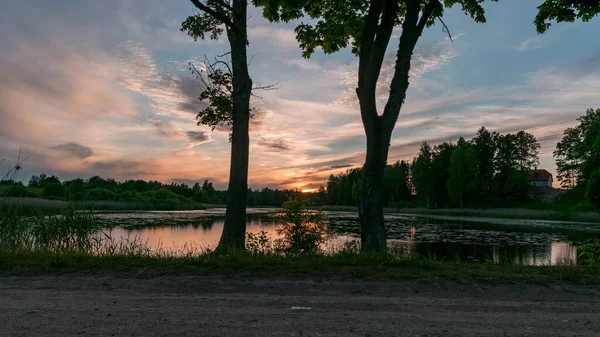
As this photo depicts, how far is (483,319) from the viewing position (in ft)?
14.9

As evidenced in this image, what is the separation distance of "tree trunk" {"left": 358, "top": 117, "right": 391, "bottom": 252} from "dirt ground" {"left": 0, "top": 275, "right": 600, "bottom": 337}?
3.68 m

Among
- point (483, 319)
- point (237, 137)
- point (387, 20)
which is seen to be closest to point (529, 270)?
point (483, 319)

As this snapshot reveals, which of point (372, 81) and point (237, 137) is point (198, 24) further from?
point (372, 81)

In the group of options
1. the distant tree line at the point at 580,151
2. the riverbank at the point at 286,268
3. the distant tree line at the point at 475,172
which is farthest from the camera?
the distant tree line at the point at 475,172

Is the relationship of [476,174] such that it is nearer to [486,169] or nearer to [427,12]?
[486,169]

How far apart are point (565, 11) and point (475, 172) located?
76292 millimetres

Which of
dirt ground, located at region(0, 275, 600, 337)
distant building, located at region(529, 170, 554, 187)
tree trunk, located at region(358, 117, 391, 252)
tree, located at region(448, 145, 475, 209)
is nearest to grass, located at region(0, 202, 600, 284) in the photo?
dirt ground, located at region(0, 275, 600, 337)

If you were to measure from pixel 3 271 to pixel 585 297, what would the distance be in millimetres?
9427

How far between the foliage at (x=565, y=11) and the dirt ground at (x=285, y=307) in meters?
7.43

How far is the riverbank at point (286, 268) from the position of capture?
21.8 ft

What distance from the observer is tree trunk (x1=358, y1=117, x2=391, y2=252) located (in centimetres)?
993

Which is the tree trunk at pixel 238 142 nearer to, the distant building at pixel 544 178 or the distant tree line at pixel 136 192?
the distant tree line at pixel 136 192

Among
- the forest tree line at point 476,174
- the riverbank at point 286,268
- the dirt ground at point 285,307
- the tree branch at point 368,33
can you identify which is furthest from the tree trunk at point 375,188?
the forest tree line at point 476,174

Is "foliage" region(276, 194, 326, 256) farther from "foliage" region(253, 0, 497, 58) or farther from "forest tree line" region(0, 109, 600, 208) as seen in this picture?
"forest tree line" region(0, 109, 600, 208)
